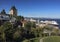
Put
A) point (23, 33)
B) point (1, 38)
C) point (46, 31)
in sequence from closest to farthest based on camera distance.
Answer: point (1, 38), point (23, 33), point (46, 31)

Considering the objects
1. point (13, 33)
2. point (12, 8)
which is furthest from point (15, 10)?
point (13, 33)

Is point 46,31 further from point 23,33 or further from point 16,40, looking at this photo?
point 16,40

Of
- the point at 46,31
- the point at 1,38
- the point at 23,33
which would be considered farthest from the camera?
the point at 46,31

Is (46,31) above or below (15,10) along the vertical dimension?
below

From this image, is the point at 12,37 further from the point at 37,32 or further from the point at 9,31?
the point at 37,32

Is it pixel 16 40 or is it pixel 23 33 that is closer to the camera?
pixel 16 40

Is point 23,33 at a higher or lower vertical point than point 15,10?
lower

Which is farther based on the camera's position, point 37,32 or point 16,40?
point 37,32

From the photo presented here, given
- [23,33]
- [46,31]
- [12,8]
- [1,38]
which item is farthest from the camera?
[12,8]

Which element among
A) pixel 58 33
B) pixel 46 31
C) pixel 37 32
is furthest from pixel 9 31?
pixel 58 33
